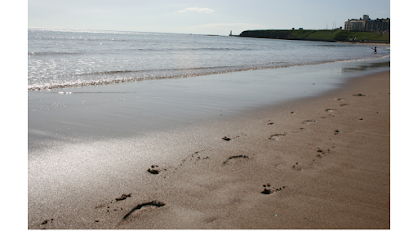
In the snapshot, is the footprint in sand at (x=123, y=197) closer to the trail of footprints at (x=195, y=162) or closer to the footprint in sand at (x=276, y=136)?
the trail of footprints at (x=195, y=162)

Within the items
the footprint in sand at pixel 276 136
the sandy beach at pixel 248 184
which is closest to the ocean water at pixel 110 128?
the sandy beach at pixel 248 184

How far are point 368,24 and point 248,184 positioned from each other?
192 m

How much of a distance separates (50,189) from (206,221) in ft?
5.36

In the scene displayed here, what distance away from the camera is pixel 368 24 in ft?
532

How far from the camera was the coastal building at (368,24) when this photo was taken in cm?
15060

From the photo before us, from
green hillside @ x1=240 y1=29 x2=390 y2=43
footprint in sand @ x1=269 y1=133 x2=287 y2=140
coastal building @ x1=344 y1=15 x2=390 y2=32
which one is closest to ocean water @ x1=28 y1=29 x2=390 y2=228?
footprint in sand @ x1=269 y1=133 x2=287 y2=140

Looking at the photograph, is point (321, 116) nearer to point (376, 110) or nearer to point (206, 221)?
point (376, 110)

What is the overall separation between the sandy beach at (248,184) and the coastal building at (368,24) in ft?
558

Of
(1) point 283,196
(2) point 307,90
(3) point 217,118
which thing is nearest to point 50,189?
(1) point 283,196

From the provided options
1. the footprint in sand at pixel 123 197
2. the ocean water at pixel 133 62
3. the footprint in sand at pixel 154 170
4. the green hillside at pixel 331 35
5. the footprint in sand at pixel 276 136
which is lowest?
the footprint in sand at pixel 123 197

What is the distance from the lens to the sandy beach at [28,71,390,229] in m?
2.40

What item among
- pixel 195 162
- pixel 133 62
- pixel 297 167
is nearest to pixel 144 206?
pixel 195 162

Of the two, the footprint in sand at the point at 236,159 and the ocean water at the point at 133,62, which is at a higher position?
the ocean water at the point at 133,62
